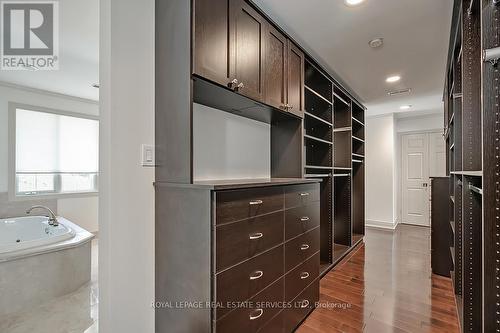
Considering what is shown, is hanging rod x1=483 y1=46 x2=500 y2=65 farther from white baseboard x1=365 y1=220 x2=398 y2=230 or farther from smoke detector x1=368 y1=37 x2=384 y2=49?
white baseboard x1=365 y1=220 x2=398 y2=230

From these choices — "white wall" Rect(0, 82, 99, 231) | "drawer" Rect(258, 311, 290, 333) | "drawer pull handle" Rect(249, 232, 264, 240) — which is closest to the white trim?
"white wall" Rect(0, 82, 99, 231)

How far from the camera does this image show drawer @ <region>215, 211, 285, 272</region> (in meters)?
1.24

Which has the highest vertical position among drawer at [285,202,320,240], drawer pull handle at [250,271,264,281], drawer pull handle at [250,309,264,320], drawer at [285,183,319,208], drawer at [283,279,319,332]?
drawer at [285,183,319,208]

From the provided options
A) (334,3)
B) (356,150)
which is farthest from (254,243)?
(356,150)

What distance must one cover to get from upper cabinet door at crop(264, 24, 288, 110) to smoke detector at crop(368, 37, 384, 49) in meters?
0.85

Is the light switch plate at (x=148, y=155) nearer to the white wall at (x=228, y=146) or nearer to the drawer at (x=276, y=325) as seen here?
the white wall at (x=228, y=146)

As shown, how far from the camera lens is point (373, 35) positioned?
2172mm

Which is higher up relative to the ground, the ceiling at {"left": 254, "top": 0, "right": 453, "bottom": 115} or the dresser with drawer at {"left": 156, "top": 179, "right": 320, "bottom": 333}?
the ceiling at {"left": 254, "top": 0, "right": 453, "bottom": 115}

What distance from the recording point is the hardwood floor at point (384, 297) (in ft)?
6.42

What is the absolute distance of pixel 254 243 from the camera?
1447mm

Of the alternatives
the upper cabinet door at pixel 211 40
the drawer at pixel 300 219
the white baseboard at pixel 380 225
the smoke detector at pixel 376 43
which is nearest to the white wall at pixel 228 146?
the upper cabinet door at pixel 211 40

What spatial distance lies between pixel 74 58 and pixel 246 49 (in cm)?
228

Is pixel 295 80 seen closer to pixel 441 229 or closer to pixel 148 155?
pixel 148 155

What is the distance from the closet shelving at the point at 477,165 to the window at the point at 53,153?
5340 mm
